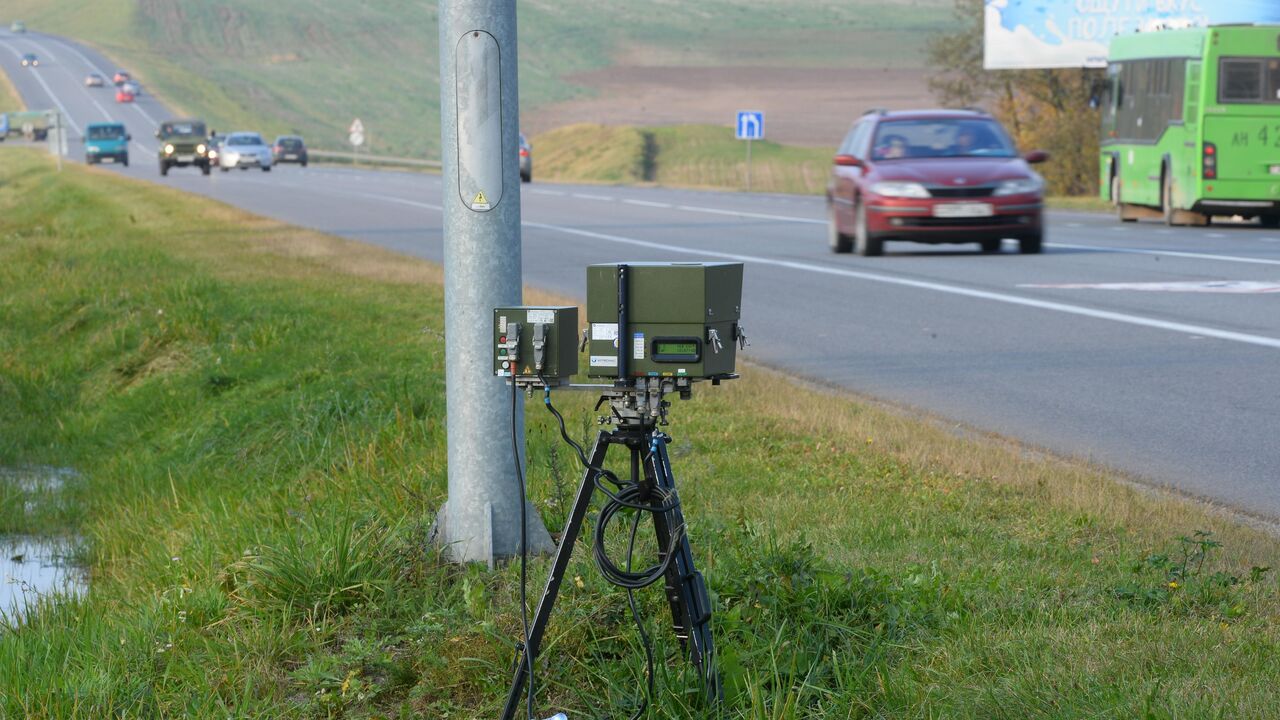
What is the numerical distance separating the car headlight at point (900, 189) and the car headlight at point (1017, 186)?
0.82 meters

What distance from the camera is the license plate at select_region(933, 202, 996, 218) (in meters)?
18.7

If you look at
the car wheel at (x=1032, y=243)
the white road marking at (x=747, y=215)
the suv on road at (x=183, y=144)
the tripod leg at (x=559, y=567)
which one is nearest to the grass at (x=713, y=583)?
the tripod leg at (x=559, y=567)

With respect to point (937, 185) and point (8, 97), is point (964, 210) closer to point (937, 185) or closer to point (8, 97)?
point (937, 185)

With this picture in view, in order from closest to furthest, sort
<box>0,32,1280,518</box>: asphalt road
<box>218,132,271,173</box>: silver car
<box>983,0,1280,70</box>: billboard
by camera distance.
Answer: <box>0,32,1280,518</box>: asphalt road, <box>983,0,1280,70</box>: billboard, <box>218,132,271,173</box>: silver car

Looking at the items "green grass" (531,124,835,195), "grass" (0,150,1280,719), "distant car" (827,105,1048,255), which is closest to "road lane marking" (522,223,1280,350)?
"distant car" (827,105,1048,255)

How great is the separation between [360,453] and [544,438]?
3.42 ft

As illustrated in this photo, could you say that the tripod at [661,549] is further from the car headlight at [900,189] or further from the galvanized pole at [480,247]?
the car headlight at [900,189]

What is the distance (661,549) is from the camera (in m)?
3.96

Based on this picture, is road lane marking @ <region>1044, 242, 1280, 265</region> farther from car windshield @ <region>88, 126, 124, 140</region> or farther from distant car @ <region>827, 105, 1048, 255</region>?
car windshield @ <region>88, 126, 124, 140</region>

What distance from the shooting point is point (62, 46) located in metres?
143

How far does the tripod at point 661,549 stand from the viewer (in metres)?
3.78

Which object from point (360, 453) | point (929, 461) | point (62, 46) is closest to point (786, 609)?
point (929, 461)

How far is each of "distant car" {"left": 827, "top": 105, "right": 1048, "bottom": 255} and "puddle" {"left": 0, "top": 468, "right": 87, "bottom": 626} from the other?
1096 centimetres

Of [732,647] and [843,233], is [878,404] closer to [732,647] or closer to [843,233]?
[732,647]
